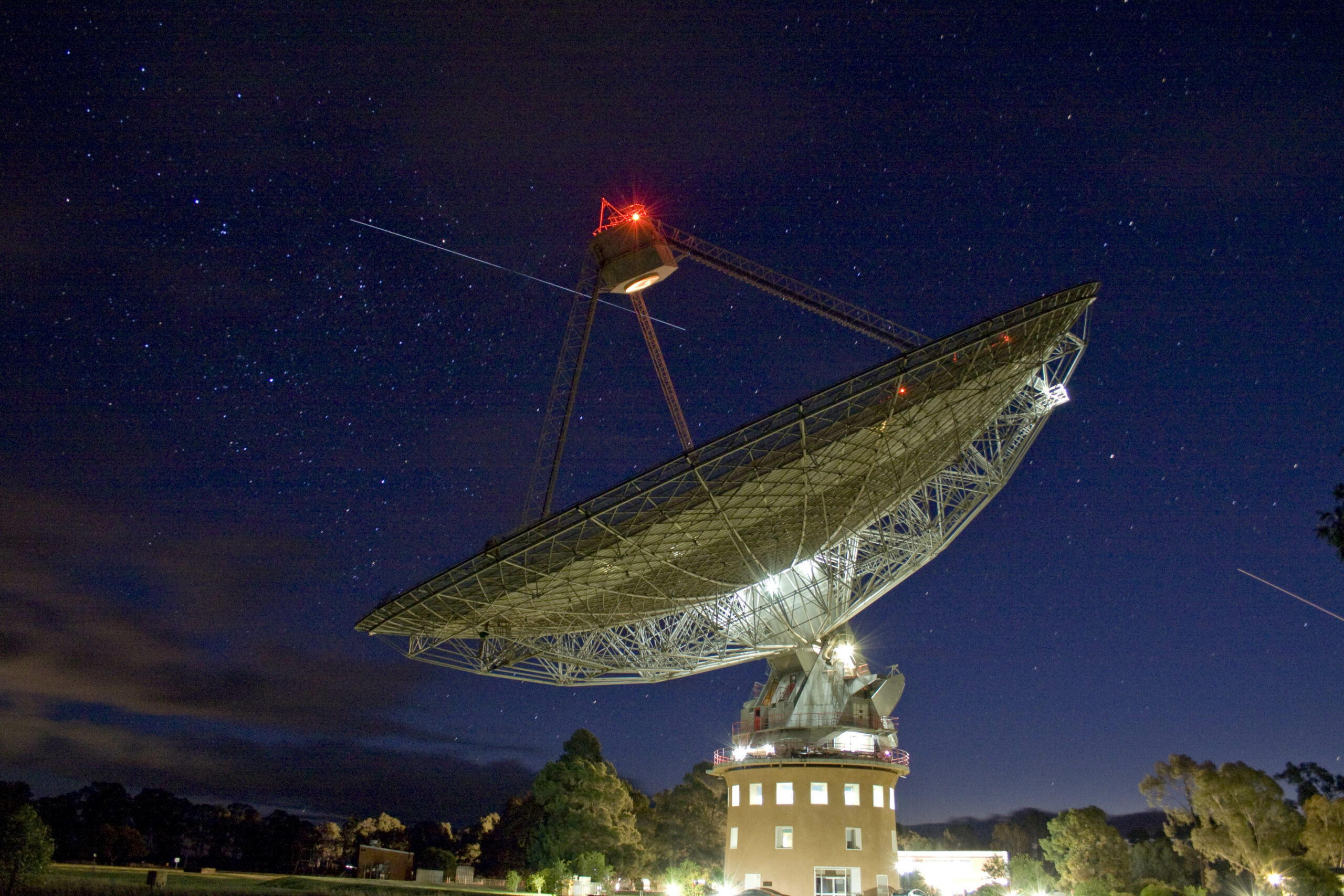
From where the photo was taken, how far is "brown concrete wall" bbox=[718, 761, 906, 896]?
42.7m

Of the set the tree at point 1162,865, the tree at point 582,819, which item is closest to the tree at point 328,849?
the tree at point 582,819

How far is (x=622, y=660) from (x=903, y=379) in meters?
19.5

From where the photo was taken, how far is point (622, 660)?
4172cm

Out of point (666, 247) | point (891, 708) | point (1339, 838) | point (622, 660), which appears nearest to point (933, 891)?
point (891, 708)

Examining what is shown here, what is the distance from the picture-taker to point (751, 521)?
33719mm

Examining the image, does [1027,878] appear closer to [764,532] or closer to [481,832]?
[764,532]

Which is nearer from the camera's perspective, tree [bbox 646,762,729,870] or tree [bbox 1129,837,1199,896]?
tree [bbox 1129,837,1199,896]

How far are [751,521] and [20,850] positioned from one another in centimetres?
2360

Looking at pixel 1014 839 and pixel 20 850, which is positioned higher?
pixel 1014 839

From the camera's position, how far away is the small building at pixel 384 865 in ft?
217

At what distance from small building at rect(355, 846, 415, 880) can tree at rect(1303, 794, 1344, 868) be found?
189 ft

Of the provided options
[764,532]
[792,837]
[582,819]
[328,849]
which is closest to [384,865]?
[582,819]

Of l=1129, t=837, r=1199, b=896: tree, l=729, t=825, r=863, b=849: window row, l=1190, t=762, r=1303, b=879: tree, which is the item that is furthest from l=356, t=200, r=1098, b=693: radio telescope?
l=1129, t=837, r=1199, b=896: tree

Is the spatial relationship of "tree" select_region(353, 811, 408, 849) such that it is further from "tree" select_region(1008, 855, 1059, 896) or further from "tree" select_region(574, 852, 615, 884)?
"tree" select_region(1008, 855, 1059, 896)
